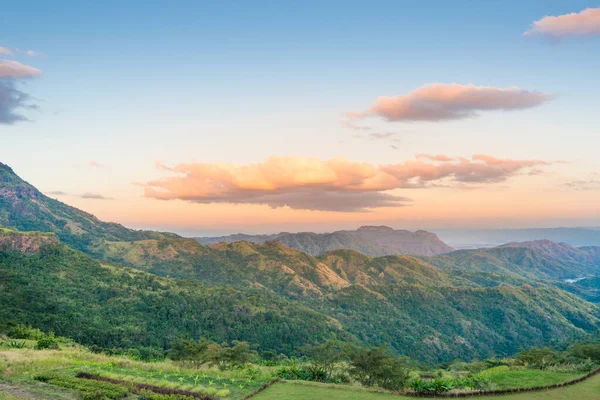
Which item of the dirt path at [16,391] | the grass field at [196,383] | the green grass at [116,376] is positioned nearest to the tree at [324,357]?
the grass field at [196,383]

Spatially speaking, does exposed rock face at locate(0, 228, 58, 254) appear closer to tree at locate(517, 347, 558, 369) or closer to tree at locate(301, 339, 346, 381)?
tree at locate(301, 339, 346, 381)

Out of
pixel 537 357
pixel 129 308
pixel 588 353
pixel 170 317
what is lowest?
pixel 170 317

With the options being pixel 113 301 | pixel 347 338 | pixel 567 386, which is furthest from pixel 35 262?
pixel 567 386

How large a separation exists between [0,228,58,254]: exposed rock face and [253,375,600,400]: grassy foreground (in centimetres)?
16031

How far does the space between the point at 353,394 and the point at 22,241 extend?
169m

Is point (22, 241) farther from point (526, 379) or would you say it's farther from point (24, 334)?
point (526, 379)

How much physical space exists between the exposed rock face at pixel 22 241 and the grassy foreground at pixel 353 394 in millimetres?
160305

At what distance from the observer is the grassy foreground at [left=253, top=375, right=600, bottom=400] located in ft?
71.7

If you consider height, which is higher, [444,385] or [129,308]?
[444,385]

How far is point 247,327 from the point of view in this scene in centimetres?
13288

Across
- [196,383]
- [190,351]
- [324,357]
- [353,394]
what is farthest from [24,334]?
[353,394]

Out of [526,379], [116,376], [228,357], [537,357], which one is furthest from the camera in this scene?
[537,357]

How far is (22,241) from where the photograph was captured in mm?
148250

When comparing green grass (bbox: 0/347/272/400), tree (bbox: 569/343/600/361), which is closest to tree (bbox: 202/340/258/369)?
green grass (bbox: 0/347/272/400)
